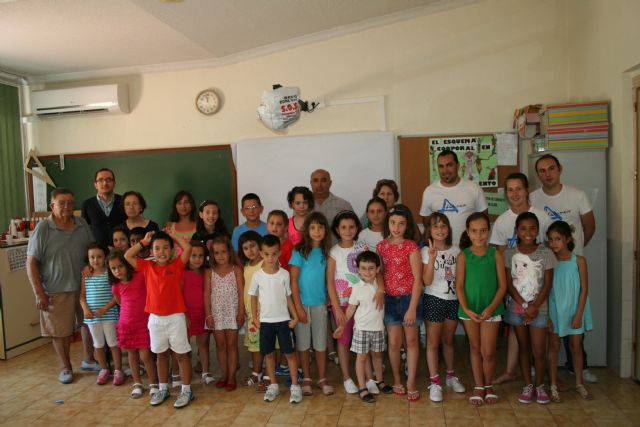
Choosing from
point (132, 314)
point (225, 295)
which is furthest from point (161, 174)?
point (225, 295)

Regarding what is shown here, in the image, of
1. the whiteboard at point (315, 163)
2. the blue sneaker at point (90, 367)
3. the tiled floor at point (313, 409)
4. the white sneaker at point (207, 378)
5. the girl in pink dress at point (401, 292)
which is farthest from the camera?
the whiteboard at point (315, 163)

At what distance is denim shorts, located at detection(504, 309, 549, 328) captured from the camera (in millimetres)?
2912

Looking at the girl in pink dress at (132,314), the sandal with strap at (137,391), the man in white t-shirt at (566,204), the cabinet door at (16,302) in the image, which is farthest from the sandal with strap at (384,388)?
the cabinet door at (16,302)

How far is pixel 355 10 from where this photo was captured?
404 centimetres

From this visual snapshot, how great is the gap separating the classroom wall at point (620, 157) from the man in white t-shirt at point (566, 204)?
0.24 metres

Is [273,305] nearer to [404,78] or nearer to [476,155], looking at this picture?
[476,155]

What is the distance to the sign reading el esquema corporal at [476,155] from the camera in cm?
A: 430

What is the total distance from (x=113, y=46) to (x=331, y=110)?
2.02 metres

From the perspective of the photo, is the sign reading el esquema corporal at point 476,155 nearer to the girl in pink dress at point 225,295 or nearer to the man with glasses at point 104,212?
the girl in pink dress at point 225,295

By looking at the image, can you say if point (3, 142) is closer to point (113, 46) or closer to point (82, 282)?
point (113, 46)

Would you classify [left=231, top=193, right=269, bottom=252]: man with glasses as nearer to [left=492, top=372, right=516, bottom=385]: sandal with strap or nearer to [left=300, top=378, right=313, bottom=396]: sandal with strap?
[left=300, top=378, right=313, bottom=396]: sandal with strap

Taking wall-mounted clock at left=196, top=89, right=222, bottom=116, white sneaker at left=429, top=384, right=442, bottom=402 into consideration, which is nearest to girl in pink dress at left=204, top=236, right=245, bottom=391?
white sneaker at left=429, top=384, right=442, bottom=402

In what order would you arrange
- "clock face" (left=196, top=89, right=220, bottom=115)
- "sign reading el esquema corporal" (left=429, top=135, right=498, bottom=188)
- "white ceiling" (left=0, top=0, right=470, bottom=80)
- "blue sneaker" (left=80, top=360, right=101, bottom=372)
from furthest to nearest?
"clock face" (left=196, top=89, right=220, bottom=115), "sign reading el esquema corporal" (left=429, top=135, right=498, bottom=188), "blue sneaker" (left=80, top=360, right=101, bottom=372), "white ceiling" (left=0, top=0, right=470, bottom=80)

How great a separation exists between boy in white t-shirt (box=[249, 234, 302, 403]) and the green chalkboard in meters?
1.94
